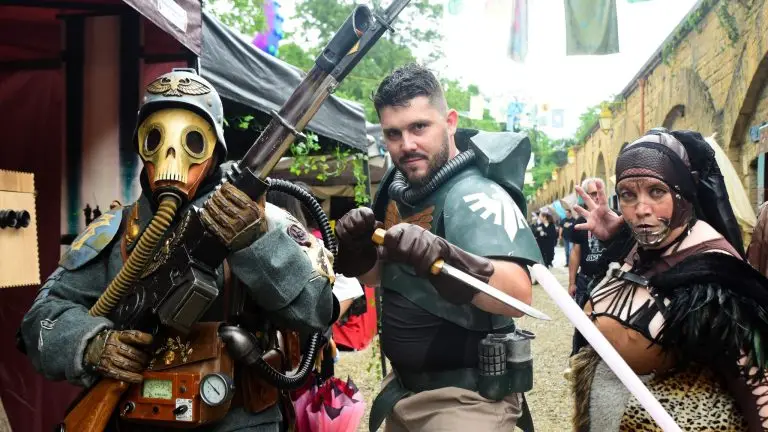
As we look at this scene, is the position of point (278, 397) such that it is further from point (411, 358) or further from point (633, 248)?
point (633, 248)

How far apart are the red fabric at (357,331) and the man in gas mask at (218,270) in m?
4.21

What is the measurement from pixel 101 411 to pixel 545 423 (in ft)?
12.6

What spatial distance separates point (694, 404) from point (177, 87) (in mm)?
1793

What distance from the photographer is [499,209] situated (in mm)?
2170

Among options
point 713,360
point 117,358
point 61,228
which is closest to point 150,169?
point 117,358

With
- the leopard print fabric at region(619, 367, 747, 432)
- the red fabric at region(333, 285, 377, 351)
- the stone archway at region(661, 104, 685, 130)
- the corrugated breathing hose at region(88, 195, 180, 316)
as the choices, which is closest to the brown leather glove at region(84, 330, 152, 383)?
the corrugated breathing hose at region(88, 195, 180, 316)

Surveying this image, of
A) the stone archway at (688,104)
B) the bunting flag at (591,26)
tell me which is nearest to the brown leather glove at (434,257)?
the bunting flag at (591,26)

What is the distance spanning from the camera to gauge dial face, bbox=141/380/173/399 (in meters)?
1.81

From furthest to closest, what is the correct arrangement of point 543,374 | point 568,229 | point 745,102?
point 745,102
point 568,229
point 543,374

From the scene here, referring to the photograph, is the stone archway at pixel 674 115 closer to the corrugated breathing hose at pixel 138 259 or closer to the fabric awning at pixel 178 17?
the fabric awning at pixel 178 17

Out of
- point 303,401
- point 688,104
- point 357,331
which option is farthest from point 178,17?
point 688,104

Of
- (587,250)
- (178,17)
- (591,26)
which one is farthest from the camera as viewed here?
(587,250)

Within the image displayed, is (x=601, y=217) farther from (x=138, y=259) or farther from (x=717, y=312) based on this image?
A: (x=138, y=259)

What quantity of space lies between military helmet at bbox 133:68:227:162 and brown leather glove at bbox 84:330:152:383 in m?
0.61
